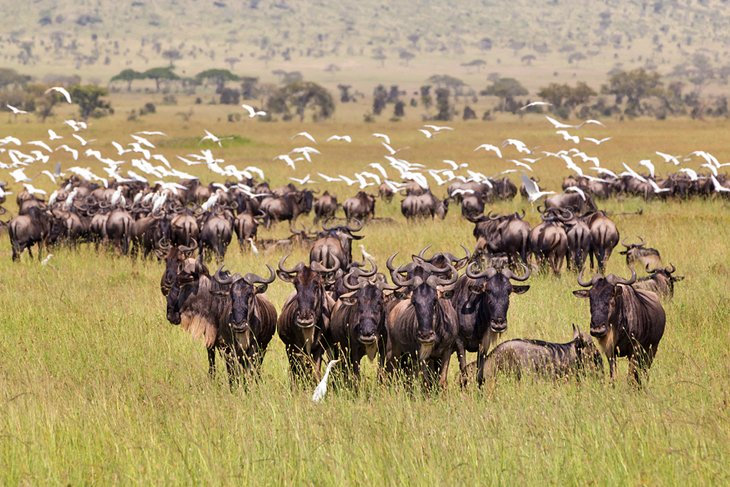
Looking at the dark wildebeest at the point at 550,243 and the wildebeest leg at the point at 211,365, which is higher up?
the wildebeest leg at the point at 211,365

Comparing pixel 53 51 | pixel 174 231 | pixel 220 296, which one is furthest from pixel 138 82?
pixel 220 296

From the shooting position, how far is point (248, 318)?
1009cm

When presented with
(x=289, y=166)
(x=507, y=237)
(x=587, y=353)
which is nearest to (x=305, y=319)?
(x=587, y=353)

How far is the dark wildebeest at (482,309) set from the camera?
9.88 m

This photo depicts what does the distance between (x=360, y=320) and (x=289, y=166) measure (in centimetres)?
4170

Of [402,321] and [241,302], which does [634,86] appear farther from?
[241,302]

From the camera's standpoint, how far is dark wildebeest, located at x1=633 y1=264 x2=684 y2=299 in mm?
14375

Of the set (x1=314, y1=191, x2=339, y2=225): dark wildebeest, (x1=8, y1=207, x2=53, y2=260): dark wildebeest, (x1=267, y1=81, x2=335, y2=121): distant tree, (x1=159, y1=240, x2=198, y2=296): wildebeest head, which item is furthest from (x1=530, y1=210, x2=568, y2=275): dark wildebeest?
(x1=267, y1=81, x2=335, y2=121): distant tree

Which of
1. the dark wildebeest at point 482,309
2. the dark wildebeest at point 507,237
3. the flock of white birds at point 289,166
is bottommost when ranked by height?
the flock of white birds at point 289,166

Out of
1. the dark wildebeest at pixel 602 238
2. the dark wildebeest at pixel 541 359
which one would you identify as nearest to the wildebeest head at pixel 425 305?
the dark wildebeest at pixel 541 359

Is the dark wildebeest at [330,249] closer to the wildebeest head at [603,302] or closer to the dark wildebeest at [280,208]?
the wildebeest head at [603,302]

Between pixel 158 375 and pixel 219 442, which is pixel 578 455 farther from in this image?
pixel 158 375

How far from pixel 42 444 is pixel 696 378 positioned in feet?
19.1

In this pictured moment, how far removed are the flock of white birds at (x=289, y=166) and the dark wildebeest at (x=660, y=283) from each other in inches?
315
